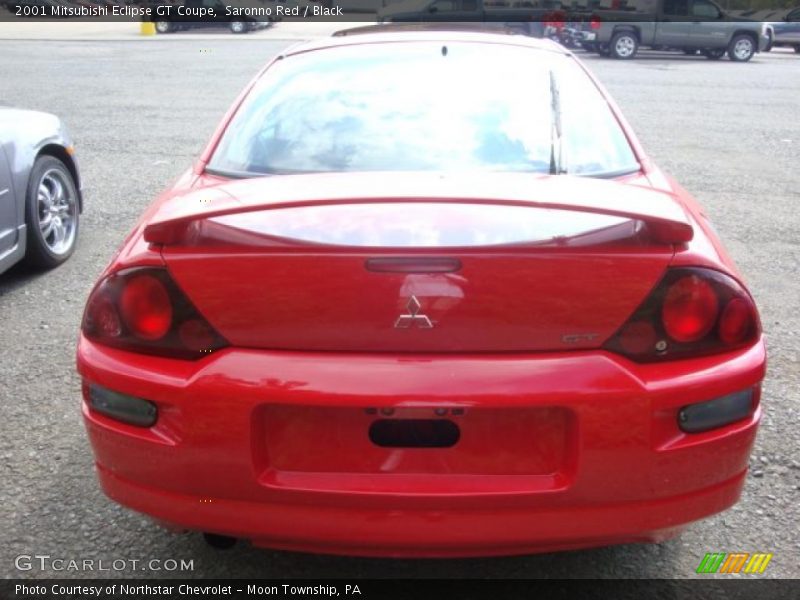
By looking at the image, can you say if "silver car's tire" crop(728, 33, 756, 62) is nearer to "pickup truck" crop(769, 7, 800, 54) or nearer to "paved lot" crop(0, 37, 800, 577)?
"pickup truck" crop(769, 7, 800, 54)

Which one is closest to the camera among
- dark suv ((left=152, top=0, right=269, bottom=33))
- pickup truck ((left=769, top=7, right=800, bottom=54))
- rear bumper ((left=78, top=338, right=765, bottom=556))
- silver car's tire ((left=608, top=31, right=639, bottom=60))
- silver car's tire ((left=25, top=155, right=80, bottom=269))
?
rear bumper ((left=78, top=338, right=765, bottom=556))

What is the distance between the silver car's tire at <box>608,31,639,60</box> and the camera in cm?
2355

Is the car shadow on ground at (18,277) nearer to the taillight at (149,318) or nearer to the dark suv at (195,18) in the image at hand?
the taillight at (149,318)

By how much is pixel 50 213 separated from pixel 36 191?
0.30 meters

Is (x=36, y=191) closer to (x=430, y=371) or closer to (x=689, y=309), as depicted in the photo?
(x=430, y=371)

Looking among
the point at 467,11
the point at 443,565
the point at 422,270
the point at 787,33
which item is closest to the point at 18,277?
the point at 443,565

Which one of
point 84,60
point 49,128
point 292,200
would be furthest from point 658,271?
point 84,60

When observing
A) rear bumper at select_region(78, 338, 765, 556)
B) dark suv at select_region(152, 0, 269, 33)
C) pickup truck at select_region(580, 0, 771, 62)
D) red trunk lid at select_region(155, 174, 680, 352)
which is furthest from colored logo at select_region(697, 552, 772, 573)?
dark suv at select_region(152, 0, 269, 33)

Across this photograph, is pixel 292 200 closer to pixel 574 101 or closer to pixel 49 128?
pixel 574 101

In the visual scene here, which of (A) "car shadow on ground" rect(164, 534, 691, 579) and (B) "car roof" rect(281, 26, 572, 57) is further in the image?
(B) "car roof" rect(281, 26, 572, 57)

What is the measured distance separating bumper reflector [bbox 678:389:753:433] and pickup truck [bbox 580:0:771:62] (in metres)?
23.0

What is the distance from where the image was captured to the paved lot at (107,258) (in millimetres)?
2678

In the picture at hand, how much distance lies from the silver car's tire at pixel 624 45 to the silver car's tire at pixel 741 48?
104 inches

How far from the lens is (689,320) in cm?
215
